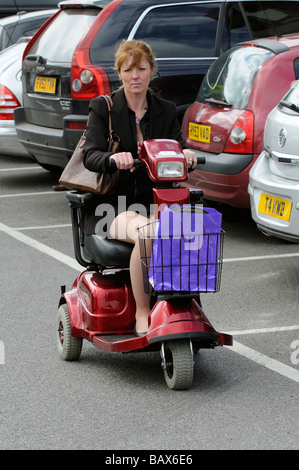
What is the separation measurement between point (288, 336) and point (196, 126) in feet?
10.5

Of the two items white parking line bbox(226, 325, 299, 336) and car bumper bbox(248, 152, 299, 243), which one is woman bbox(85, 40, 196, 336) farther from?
car bumper bbox(248, 152, 299, 243)

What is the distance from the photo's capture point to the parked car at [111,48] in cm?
865

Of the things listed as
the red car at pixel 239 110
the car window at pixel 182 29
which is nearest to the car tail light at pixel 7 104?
the car window at pixel 182 29

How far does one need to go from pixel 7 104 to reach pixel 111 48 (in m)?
2.44

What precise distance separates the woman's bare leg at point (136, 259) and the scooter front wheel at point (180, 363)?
24 centimetres

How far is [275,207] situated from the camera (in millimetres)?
6277

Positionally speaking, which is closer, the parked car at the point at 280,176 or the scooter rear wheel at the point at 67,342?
the scooter rear wheel at the point at 67,342

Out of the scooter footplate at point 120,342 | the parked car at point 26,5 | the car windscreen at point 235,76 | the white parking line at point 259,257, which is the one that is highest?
the car windscreen at point 235,76

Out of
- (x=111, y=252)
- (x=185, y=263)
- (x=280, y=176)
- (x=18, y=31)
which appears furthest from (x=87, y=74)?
(x=18, y=31)

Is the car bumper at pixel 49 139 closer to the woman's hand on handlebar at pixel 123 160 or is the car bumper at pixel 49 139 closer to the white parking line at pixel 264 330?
the white parking line at pixel 264 330

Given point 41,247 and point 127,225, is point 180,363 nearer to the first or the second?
point 127,225

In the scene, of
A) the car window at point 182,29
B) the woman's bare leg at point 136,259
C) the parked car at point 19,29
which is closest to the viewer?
the woman's bare leg at point 136,259
